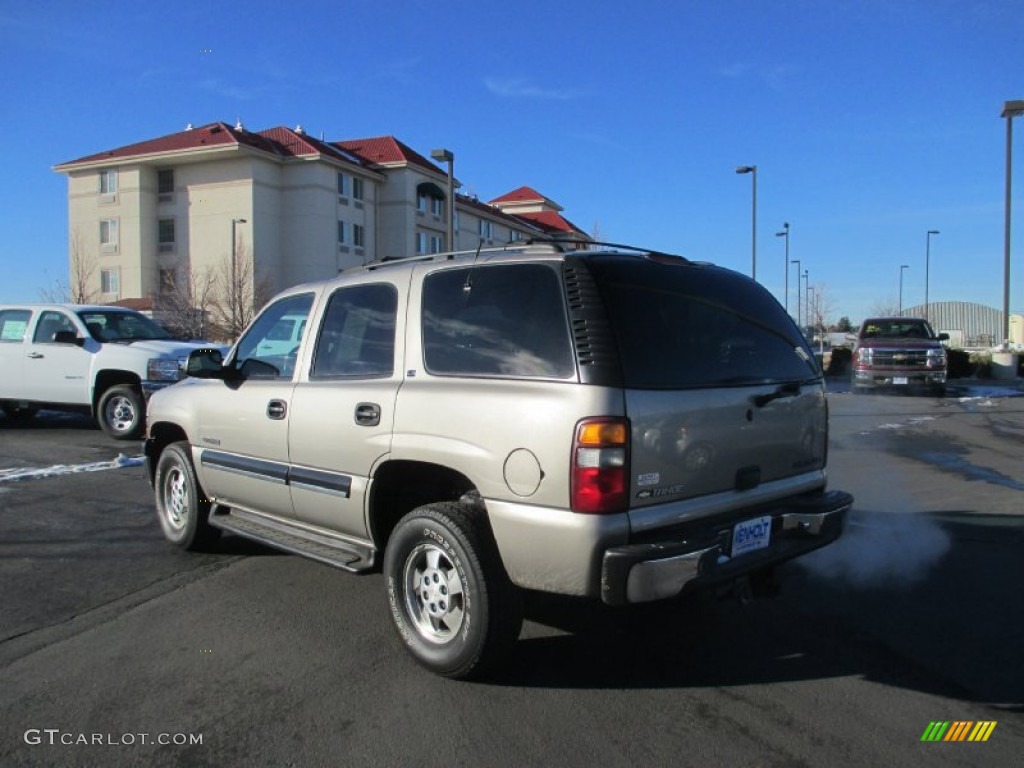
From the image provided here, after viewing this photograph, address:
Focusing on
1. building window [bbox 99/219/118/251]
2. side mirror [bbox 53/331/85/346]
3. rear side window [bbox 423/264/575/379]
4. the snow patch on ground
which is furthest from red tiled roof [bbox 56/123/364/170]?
rear side window [bbox 423/264/575/379]

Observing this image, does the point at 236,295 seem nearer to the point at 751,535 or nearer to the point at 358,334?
the point at 358,334

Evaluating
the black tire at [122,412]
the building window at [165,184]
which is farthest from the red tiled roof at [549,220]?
the black tire at [122,412]

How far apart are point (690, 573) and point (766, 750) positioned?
0.71m

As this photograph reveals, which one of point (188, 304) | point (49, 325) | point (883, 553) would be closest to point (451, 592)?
point (883, 553)

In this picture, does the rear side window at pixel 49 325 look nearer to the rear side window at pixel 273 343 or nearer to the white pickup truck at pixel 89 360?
the white pickup truck at pixel 89 360

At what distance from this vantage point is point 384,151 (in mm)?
53562

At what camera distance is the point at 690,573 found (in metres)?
3.27

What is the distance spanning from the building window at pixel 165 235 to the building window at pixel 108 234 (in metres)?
2.54

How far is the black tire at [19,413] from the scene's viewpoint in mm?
13791

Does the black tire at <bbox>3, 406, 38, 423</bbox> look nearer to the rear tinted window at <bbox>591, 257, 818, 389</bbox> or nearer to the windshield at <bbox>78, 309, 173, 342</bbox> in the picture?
the windshield at <bbox>78, 309, 173, 342</bbox>

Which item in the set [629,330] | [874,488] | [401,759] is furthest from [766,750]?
[874,488]

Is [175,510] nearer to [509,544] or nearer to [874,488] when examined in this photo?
[509,544]

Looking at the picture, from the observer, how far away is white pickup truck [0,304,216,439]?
11.2 m

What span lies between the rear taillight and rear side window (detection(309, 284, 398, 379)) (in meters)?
1.32
